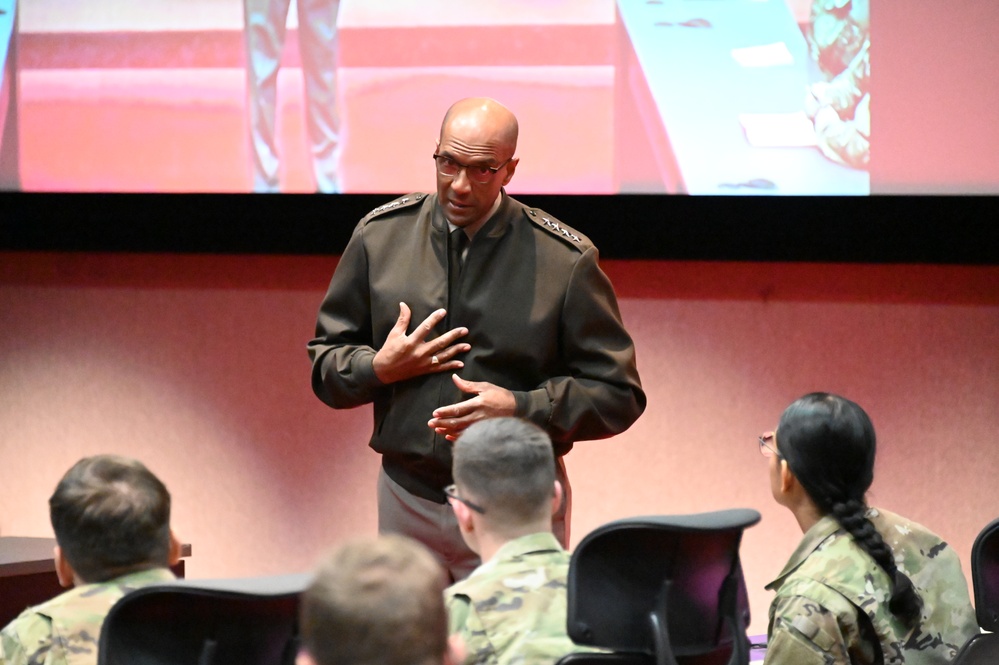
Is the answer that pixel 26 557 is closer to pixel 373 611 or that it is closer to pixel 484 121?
pixel 484 121

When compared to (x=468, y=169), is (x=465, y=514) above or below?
below

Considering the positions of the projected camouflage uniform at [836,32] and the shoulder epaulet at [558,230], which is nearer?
the shoulder epaulet at [558,230]

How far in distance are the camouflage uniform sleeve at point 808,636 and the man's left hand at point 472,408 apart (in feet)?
2.57

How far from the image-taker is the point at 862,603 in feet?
6.92

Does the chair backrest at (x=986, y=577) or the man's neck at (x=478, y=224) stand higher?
the man's neck at (x=478, y=224)

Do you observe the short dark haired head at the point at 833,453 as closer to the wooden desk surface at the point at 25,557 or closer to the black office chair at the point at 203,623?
the black office chair at the point at 203,623

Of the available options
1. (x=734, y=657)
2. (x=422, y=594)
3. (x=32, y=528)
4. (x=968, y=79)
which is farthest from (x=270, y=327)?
(x=422, y=594)

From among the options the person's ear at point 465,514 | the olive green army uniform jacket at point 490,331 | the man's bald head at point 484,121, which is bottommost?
the person's ear at point 465,514

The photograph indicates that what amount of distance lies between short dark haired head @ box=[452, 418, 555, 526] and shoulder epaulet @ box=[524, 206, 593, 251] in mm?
858

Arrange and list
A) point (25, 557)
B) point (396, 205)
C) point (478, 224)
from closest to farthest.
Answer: point (478, 224) → point (396, 205) → point (25, 557)

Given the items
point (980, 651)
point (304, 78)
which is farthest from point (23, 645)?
point (304, 78)

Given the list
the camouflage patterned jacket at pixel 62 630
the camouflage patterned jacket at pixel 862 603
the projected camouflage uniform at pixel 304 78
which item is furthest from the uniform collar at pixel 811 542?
the projected camouflage uniform at pixel 304 78

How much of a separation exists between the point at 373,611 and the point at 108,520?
795 mm

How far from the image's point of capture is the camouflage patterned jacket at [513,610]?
6.07 ft
